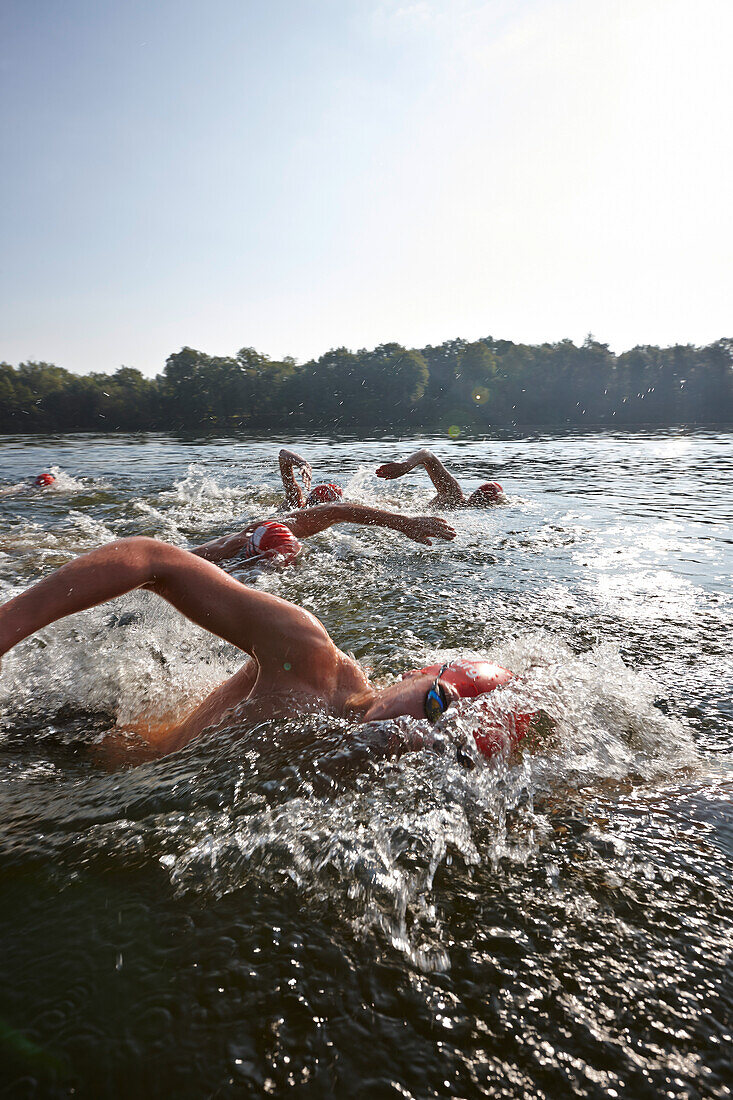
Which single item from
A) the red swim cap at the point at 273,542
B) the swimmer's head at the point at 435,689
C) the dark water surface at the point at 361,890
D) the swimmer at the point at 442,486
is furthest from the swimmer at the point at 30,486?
the swimmer's head at the point at 435,689

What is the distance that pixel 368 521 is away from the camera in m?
6.06

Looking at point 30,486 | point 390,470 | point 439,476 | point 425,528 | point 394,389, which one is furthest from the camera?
point 394,389

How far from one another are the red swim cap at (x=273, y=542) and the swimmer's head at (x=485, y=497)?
564 cm

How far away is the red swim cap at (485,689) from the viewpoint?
2672 millimetres

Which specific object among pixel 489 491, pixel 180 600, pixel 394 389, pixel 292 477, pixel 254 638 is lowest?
pixel 489 491

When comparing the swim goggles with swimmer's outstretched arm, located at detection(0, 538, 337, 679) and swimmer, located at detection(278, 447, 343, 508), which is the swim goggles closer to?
swimmer's outstretched arm, located at detection(0, 538, 337, 679)

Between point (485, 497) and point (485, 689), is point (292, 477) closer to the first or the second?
point (485, 497)

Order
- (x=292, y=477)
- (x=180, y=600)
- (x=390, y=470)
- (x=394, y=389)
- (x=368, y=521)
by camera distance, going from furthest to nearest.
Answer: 1. (x=394, y=389)
2. (x=292, y=477)
3. (x=390, y=470)
4. (x=368, y=521)
5. (x=180, y=600)

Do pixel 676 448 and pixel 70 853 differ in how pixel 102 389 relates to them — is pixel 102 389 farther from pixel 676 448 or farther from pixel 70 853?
pixel 70 853

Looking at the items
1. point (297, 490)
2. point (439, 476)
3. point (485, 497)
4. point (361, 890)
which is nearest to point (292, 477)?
point (297, 490)

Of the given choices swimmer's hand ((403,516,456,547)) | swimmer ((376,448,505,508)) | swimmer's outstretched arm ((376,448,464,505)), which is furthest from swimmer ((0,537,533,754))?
swimmer's outstretched arm ((376,448,464,505))

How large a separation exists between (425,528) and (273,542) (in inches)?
71.4

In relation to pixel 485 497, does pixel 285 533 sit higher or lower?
higher

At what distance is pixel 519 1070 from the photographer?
60.7 inches
